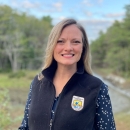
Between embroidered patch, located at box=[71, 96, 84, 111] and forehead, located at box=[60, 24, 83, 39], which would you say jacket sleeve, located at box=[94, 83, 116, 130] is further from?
forehead, located at box=[60, 24, 83, 39]

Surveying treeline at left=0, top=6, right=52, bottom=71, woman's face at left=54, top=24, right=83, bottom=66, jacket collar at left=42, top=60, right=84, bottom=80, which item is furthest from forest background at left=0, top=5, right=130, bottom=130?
woman's face at left=54, top=24, right=83, bottom=66

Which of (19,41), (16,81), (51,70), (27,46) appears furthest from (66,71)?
(27,46)

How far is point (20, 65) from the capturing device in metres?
34.4

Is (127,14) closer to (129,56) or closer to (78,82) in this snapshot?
(129,56)

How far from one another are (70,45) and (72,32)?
8 centimetres

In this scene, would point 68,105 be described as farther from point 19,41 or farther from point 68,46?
point 19,41

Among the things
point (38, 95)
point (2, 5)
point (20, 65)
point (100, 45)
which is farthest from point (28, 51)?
point (38, 95)

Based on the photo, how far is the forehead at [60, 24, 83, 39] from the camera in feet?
5.02

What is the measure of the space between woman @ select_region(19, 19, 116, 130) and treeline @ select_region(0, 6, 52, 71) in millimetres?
29380

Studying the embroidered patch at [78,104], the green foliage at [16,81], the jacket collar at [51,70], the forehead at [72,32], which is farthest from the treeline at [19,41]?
the embroidered patch at [78,104]

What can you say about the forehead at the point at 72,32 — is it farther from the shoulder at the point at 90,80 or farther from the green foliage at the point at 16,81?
the green foliage at the point at 16,81

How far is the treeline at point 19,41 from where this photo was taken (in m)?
31.1

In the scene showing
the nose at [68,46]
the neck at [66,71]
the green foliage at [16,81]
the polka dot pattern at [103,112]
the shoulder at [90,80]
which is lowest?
the green foliage at [16,81]

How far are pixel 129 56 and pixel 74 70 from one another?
25.7m
